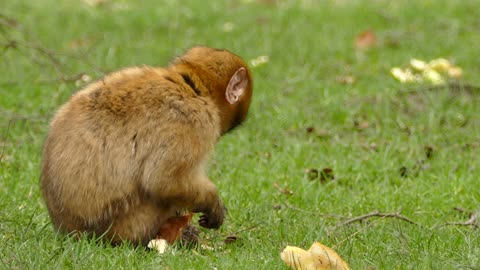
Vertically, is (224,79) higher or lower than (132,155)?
higher

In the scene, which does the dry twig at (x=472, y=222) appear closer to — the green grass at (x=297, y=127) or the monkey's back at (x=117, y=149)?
the green grass at (x=297, y=127)

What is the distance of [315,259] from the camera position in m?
4.57

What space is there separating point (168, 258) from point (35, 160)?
2377mm

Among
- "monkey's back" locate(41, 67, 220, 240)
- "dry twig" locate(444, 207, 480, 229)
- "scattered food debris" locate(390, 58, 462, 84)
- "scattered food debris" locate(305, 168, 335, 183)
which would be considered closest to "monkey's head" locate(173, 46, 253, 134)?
"monkey's back" locate(41, 67, 220, 240)

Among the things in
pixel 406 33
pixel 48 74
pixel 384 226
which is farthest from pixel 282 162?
pixel 406 33

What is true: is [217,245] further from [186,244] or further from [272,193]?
[272,193]

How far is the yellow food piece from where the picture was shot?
4.52 meters

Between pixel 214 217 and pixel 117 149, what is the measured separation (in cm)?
67

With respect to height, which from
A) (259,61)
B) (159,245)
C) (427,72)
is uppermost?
(159,245)

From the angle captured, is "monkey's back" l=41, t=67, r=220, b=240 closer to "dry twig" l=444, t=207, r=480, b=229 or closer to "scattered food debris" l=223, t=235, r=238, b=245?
"scattered food debris" l=223, t=235, r=238, b=245

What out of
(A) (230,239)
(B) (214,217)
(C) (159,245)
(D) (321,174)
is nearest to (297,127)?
(D) (321,174)

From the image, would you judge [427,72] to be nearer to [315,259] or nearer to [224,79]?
[224,79]

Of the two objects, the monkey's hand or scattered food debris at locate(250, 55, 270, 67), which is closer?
the monkey's hand

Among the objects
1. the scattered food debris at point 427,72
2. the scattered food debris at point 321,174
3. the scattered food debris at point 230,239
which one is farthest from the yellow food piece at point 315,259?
the scattered food debris at point 427,72
